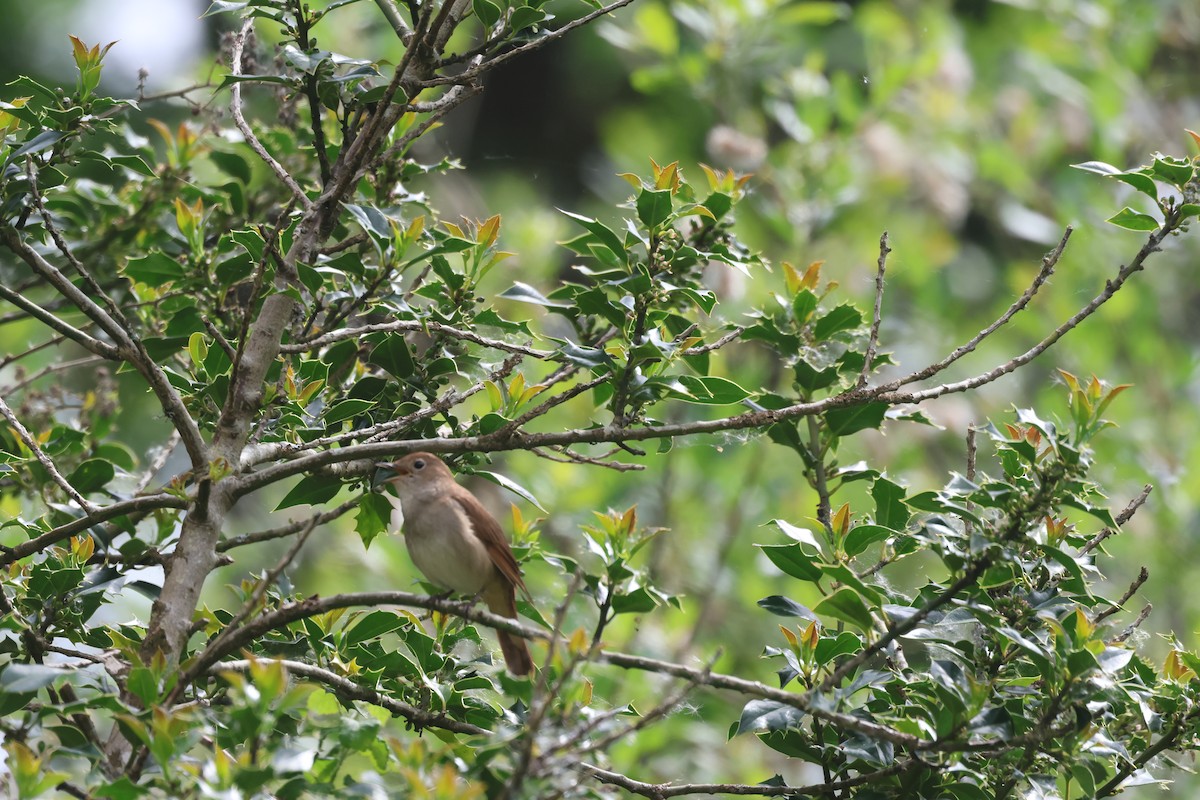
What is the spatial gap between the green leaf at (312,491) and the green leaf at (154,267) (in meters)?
0.76

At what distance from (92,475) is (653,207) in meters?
1.87

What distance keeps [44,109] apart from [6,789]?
1.66m

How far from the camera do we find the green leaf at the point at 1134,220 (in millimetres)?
2953

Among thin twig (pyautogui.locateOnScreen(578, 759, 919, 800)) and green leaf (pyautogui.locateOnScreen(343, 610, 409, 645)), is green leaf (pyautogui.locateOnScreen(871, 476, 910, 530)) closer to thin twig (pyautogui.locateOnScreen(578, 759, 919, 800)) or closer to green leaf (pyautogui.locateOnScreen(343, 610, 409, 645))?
thin twig (pyautogui.locateOnScreen(578, 759, 919, 800))

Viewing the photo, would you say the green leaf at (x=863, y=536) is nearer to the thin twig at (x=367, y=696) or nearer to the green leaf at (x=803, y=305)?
the green leaf at (x=803, y=305)

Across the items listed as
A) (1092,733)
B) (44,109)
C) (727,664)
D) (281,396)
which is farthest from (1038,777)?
(727,664)

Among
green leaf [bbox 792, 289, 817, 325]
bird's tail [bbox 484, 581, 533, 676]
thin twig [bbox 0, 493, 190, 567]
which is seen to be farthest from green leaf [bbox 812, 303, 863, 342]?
thin twig [bbox 0, 493, 190, 567]

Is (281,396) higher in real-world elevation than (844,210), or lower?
lower

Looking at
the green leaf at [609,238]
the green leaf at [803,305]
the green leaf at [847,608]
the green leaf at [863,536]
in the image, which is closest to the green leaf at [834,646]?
the green leaf at [847,608]

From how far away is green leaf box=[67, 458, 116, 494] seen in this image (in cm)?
354

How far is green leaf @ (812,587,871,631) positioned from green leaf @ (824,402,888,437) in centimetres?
53

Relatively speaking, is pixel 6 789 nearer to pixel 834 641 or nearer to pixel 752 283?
pixel 834 641

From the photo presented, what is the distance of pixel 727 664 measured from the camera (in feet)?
22.5

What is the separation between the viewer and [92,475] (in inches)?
140
